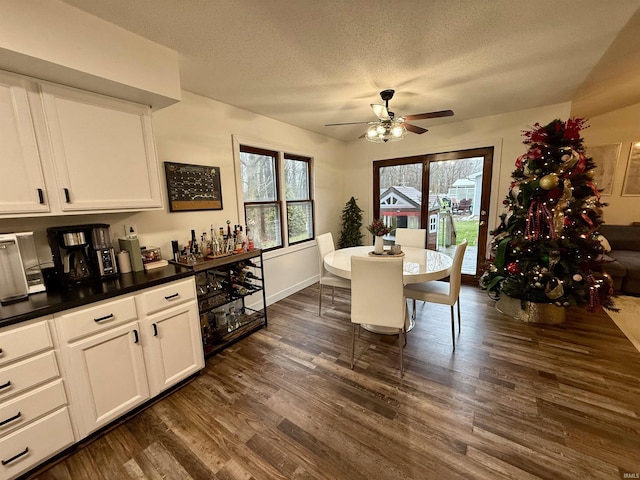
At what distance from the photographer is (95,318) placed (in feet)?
5.03

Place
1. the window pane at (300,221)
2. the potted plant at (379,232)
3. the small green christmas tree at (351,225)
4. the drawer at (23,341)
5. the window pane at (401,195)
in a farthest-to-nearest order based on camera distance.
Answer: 1. the small green christmas tree at (351,225)
2. the window pane at (401,195)
3. the window pane at (300,221)
4. the potted plant at (379,232)
5. the drawer at (23,341)

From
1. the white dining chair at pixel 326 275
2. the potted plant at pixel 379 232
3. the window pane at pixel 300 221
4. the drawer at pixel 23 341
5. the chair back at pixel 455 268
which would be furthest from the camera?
the window pane at pixel 300 221

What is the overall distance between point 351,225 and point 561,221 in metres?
2.80

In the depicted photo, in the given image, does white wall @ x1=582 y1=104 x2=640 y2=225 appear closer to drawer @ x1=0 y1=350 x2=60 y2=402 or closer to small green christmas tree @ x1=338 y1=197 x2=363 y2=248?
small green christmas tree @ x1=338 y1=197 x2=363 y2=248

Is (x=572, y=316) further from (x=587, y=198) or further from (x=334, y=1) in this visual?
(x=334, y=1)

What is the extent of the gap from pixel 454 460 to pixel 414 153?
391 cm

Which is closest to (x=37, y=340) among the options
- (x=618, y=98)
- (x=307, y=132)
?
(x=307, y=132)

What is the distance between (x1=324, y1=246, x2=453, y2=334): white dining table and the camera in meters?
2.20

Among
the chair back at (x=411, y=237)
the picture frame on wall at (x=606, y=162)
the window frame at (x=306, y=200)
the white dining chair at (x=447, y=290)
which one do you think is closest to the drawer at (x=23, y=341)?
the white dining chair at (x=447, y=290)

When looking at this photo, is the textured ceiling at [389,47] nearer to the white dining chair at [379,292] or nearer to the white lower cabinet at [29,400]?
the white dining chair at [379,292]

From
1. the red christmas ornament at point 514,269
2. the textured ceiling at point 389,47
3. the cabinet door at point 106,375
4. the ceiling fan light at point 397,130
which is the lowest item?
the cabinet door at point 106,375

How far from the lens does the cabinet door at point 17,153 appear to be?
1.40 meters

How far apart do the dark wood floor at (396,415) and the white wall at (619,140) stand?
2.86 m

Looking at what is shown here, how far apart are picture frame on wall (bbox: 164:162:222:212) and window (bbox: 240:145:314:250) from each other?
44 cm
